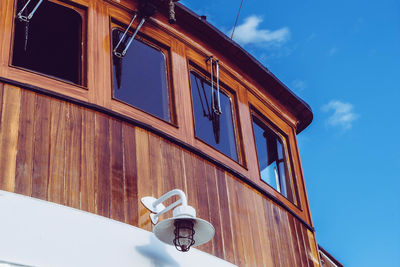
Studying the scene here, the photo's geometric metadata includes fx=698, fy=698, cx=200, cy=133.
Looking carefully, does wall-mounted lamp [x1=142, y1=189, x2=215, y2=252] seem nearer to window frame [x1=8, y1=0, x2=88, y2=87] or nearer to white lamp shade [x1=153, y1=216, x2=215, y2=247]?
white lamp shade [x1=153, y1=216, x2=215, y2=247]

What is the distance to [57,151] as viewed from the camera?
586 centimetres

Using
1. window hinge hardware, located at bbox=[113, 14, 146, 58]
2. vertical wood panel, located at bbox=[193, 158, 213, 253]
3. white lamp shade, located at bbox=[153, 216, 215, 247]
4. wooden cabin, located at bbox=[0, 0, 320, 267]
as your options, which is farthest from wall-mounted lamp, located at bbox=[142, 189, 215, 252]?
window hinge hardware, located at bbox=[113, 14, 146, 58]

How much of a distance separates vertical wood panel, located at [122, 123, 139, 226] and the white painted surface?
0.17 meters

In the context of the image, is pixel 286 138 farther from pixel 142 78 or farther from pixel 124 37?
pixel 124 37

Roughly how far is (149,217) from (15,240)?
145cm

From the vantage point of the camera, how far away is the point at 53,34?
7.88 m

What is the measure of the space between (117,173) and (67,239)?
1030 mm

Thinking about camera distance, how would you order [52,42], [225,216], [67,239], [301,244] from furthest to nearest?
1. [301,244]
2. [52,42]
3. [225,216]
4. [67,239]

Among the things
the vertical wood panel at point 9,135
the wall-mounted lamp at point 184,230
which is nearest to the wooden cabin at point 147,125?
the vertical wood panel at point 9,135

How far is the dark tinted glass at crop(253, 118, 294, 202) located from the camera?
29.3 feet

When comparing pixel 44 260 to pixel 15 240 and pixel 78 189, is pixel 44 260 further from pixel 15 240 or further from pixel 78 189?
pixel 78 189

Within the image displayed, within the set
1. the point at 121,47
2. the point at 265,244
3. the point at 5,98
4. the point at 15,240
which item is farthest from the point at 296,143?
the point at 15,240

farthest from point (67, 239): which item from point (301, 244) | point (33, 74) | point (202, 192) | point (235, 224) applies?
point (301, 244)

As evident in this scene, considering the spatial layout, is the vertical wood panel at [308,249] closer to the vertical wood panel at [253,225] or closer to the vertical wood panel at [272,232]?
the vertical wood panel at [272,232]
